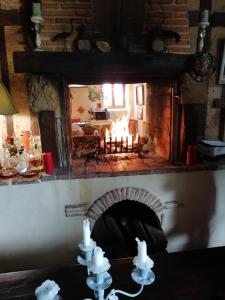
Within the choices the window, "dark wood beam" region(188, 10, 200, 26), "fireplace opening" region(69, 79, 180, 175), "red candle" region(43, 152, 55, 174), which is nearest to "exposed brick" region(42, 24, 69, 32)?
"fireplace opening" region(69, 79, 180, 175)

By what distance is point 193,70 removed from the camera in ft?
6.37

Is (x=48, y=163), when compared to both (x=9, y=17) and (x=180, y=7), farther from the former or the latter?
(x=180, y=7)

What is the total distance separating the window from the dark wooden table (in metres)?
3.35

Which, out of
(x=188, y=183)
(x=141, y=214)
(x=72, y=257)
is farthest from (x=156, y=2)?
(x=72, y=257)

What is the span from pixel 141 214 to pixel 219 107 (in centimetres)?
130

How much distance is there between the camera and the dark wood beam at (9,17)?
6.36 ft

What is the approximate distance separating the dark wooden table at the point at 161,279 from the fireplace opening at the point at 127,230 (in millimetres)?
752

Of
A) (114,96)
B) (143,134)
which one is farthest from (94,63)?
(114,96)

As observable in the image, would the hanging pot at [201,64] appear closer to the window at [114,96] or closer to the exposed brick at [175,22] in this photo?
the exposed brick at [175,22]

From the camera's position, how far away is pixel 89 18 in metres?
1.95

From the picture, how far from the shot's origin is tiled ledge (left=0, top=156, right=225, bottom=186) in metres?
1.97

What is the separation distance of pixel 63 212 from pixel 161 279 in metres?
1.07

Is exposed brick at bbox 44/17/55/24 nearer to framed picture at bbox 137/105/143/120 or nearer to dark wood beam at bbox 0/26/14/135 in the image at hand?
dark wood beam at bbox 0/26/14/135

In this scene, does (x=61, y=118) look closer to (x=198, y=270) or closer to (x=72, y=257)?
(x=72, y=257)
